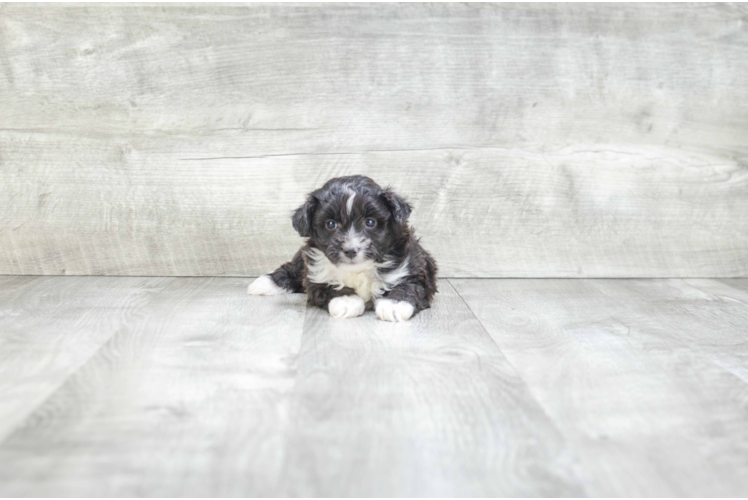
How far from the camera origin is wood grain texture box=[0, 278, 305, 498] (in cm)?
132

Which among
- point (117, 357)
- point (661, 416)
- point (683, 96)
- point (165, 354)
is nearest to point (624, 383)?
point (661, 416)

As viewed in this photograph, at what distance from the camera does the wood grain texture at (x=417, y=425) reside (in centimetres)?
133

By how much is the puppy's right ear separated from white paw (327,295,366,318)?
312 mm

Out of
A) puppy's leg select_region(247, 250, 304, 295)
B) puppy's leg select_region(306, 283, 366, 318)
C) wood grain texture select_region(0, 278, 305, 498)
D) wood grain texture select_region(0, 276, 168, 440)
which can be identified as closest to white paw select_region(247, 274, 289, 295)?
puppy's leg select_region(247, 250, 304, 295)

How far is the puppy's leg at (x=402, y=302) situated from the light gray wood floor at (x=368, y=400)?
0.05m

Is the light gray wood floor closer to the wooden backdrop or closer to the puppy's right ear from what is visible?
the puppy's right ear

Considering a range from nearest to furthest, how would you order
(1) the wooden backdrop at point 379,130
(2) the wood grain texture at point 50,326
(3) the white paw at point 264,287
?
(2) the wood grain texture at point 50,326
(3) the white paw at point 264,287
(1) the wooden backdrop at point 379,130

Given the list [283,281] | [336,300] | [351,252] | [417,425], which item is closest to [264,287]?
[283,281]

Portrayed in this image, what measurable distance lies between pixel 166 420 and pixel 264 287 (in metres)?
1.54

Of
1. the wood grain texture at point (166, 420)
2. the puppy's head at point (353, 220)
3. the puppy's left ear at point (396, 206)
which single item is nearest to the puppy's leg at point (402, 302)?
the puppy's head at point (353, 220)

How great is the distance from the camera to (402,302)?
8.59 ft

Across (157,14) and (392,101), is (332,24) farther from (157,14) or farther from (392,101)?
(157,14)

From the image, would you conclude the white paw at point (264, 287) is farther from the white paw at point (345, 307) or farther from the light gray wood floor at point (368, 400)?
the white paw at point (345, 307)

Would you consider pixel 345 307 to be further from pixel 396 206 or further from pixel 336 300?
pixel 396 206
